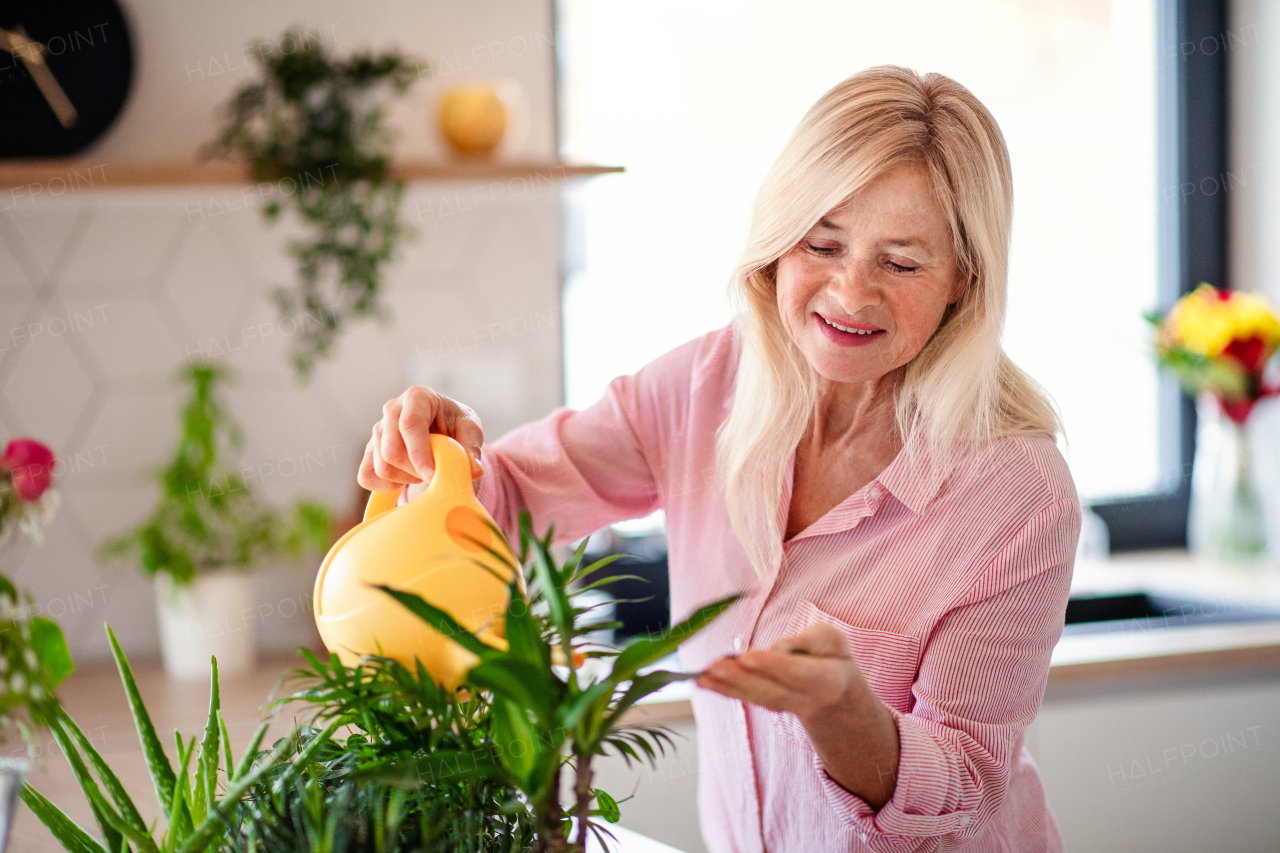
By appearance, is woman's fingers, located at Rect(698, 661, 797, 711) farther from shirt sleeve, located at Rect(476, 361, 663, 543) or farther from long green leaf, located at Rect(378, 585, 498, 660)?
shirt sleeve, located at Rect(476, 361, 663, 543)

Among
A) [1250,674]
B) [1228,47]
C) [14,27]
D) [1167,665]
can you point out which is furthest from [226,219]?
[1228,47]

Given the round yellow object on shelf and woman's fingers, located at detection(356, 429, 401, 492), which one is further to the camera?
the round yellow object on shelf

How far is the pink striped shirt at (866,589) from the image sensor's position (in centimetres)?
96

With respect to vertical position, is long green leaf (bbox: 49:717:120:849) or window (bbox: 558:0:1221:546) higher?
window (bbox: 558:0:1221:546)

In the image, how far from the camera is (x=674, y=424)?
1.25 metres

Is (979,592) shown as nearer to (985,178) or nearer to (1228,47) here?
(985,178)

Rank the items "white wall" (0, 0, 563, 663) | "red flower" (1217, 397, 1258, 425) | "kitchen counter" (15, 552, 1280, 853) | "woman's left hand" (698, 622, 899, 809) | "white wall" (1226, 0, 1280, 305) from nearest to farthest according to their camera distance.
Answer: "woman's left hand" (698, 622, 899, 809), "kitchen counter" (15, 552, 1280, 853), "white wall" (0, 0, 563, 663), "red flower" (1217, 397, 1258, 425), "white wall" (1226, 0, 1280, 305)

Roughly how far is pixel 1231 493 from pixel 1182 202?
715 mm

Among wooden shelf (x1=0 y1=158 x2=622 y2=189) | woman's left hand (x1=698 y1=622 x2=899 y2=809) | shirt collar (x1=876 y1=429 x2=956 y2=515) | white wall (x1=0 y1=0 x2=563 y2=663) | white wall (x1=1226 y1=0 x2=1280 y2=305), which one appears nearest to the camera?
woman's left hand (x1=698 y1=622 x2=899 y2=809)

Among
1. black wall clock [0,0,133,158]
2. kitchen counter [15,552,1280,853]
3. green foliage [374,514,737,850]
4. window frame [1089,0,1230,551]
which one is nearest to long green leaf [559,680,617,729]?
green foliage [374,514,737,850]

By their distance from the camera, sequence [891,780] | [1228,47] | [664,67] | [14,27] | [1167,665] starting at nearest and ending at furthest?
[891,780], [14,27], [1167,665], [664,67], [1228,47]

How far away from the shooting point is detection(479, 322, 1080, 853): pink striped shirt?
96 centimetres

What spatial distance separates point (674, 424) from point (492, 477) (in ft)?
0.78

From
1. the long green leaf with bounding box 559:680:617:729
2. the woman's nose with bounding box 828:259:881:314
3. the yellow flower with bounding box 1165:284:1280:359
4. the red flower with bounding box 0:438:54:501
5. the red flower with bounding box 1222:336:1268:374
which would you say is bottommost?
the long green leaf with bounding box 559:680:617:729
